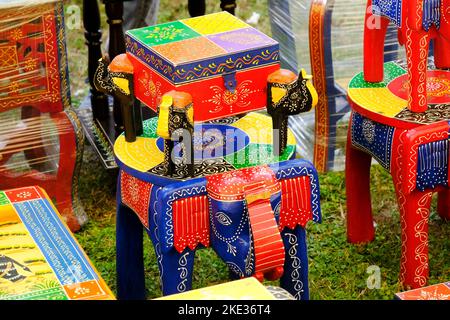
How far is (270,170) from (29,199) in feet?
2.17

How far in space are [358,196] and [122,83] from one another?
99cm

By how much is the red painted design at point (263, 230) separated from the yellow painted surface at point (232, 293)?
41 centimetres

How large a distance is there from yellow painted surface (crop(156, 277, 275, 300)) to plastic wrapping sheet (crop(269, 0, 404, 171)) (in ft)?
5.95

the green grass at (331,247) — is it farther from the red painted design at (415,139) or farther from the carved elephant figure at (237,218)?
the carved elephant figure at (237,218)

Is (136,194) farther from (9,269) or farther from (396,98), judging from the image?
(396,98)

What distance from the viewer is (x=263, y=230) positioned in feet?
9.20

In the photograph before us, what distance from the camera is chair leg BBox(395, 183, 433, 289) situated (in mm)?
3303

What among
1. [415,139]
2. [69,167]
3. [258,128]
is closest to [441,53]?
[415,139]

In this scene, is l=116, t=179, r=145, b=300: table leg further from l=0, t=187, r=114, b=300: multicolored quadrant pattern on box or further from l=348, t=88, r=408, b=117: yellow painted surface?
l=348, t=88, r=408, b=117: yellow painted surface

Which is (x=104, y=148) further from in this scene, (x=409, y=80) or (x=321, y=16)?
(x=409, y=80)

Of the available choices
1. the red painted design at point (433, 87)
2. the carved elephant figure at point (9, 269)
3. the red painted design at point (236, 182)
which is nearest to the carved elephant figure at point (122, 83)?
the red painted design at point (236, 182)

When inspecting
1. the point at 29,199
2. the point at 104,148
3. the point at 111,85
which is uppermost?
the point at 111,85

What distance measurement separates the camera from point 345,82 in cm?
412

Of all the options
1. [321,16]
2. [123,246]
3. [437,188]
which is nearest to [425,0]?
[437,188]
